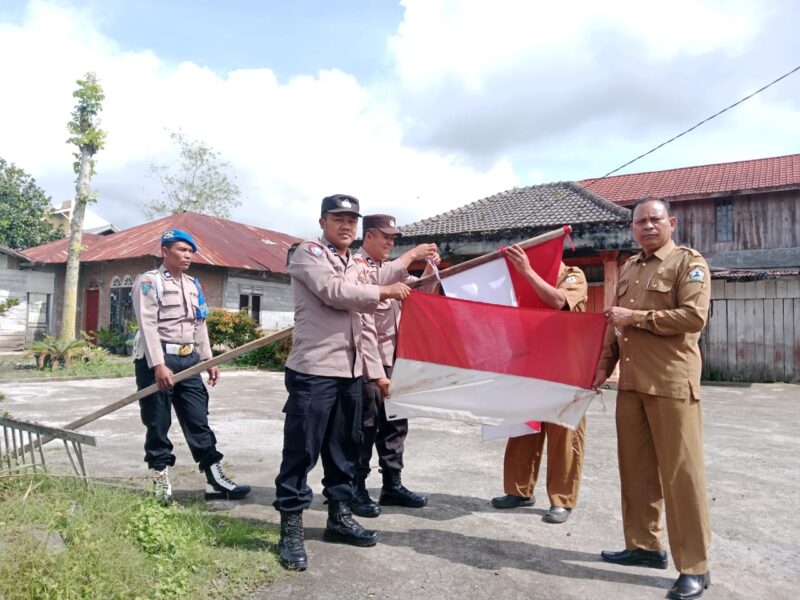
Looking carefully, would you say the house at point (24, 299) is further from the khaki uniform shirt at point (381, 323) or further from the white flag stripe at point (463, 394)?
the white flag stripe at point (463, 394)

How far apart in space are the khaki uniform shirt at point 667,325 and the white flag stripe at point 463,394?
564 millimetres

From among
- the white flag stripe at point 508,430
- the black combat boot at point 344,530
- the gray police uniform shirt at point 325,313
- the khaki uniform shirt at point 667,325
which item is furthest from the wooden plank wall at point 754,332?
the gray police uniform shirt at point 325,313

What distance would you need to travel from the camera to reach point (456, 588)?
283 cm

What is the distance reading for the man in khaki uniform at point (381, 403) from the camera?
3.94 metres

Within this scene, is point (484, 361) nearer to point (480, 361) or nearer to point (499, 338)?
point (480, 361)

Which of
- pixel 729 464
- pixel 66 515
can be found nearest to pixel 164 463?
pixel 66 515

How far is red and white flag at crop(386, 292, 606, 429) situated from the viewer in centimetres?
355

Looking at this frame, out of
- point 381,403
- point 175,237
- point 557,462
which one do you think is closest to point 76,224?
point 175,237

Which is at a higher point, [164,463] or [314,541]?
[164,463]

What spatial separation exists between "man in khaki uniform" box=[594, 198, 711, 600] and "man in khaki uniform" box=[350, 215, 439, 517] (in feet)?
4.41

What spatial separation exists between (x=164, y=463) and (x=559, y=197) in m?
Answer: 12.0

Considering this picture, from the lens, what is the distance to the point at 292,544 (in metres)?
3.07

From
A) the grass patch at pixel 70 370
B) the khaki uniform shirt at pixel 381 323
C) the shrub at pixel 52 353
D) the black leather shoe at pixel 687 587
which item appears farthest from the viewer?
the shrub at pixel 52 353

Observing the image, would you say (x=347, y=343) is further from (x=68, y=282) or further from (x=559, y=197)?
(x=68, y=282)
